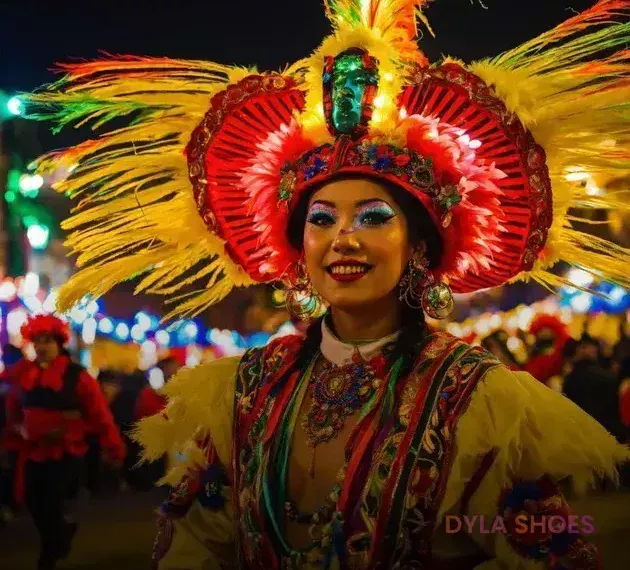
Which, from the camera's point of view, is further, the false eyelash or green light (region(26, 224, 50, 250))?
green light (region(26, 224, 50, 250))

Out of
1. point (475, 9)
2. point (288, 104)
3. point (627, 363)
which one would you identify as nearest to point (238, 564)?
point (288, 104)

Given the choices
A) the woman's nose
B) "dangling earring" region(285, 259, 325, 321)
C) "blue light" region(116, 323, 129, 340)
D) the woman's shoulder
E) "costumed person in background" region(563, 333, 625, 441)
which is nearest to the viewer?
the woman's shoulder

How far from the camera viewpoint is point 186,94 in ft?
6.66

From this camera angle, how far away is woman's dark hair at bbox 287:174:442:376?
1854 mm

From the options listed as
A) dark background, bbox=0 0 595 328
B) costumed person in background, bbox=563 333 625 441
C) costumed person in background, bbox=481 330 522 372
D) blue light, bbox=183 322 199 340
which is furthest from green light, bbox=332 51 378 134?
blue light, bbox=183 322 199 340

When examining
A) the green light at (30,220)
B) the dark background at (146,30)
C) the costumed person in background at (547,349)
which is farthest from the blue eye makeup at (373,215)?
the green light at (30,220)

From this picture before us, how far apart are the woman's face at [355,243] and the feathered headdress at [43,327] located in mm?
2751

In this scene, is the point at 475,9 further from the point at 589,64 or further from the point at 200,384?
the point at 200,384

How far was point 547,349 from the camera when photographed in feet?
18.5

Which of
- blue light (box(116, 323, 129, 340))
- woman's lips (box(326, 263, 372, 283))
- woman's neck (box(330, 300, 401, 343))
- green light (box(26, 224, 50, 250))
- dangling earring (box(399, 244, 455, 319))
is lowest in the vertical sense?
blue light (box(116, 323, 129, 340))

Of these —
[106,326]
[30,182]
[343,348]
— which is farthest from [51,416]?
[106,326]

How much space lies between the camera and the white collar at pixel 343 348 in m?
1.88

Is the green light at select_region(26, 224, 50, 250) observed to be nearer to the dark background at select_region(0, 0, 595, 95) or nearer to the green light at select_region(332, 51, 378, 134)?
the dark background at select_region(0, 0, 595, 95)

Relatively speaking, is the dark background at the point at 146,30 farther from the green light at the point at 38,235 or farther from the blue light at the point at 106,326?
the blue light at the point at 106,326
